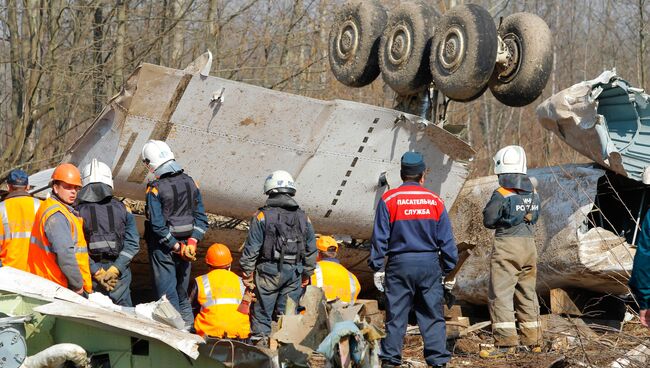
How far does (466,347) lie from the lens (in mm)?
8352

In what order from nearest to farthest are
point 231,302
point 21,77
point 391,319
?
1. point 391,319
2. point 231,302
3. point 21,77

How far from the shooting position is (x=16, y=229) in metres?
7.03

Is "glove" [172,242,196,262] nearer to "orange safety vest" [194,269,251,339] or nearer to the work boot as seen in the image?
"orange safety vest" [194,269,251,339]

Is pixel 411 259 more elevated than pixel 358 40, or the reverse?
pixel 358 40

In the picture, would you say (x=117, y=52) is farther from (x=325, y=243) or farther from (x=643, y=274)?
(x=643, y=274)

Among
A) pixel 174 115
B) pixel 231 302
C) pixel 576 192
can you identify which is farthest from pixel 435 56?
pixel 231 302

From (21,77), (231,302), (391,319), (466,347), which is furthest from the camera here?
(21,77)

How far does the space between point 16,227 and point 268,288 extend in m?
2.04

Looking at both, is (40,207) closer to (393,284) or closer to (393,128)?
(393,284)

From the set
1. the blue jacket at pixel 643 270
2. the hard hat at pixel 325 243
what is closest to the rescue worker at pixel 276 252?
A: the hard hat at pixel 325 243

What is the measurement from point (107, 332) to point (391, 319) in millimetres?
2165

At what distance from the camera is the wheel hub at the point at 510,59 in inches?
348

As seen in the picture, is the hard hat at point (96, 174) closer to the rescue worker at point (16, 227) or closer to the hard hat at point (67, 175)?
the hard hat at point (67, 175)

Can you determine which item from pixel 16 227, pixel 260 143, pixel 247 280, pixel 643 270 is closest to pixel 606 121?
pixel 260 143
